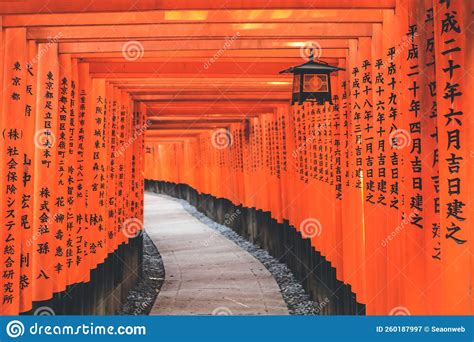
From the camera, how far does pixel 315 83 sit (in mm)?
6461

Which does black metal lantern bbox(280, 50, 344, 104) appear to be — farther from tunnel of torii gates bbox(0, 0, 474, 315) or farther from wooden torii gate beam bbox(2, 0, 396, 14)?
wooden torii gate beam bbox(2, 0, 396, 14)

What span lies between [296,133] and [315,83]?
5.04 m

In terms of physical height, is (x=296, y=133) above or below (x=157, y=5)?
below

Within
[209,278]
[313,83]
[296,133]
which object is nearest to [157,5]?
[313,83]

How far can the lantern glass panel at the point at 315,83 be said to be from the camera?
644 centimetres

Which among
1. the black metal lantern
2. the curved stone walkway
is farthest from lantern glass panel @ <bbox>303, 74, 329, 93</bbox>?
the curved stone walkway

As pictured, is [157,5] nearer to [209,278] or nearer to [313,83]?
[313,83]

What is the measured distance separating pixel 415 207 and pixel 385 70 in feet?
5.28

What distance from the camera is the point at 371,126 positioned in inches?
241

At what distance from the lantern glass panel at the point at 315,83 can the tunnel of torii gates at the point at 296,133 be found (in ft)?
1.24

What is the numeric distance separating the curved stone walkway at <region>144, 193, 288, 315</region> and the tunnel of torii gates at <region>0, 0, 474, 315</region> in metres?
1.14

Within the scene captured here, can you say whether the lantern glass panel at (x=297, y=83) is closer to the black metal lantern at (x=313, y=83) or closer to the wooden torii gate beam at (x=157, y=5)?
the black metal lantern at (x=313, y=83)

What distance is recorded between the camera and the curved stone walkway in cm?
1061
